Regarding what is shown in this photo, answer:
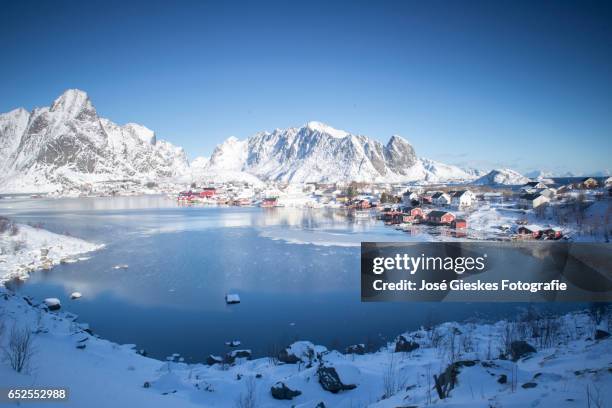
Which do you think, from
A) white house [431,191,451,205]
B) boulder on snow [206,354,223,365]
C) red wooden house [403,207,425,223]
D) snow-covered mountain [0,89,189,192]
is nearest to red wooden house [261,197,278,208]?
A: white house [431,191,451,205]

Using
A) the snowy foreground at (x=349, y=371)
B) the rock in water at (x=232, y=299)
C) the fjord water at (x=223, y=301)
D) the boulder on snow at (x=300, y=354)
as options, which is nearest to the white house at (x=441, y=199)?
the fjord water at (x=223, y=301)

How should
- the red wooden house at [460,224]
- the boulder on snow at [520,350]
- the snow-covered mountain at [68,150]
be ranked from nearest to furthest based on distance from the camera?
the boulder on snow at [520,350] → the red wooden house at [460,224] → the snow-covered mountain at [68,150]

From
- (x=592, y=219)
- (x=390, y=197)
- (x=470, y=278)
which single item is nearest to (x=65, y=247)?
(x=470, y=278)

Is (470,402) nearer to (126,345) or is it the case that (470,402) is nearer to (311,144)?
(126,345)

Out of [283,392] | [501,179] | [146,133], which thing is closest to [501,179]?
[501,179]

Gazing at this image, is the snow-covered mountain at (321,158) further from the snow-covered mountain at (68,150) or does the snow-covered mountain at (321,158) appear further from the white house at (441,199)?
the white house at (441,199)

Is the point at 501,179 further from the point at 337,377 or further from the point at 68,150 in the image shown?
the point at 68,150
